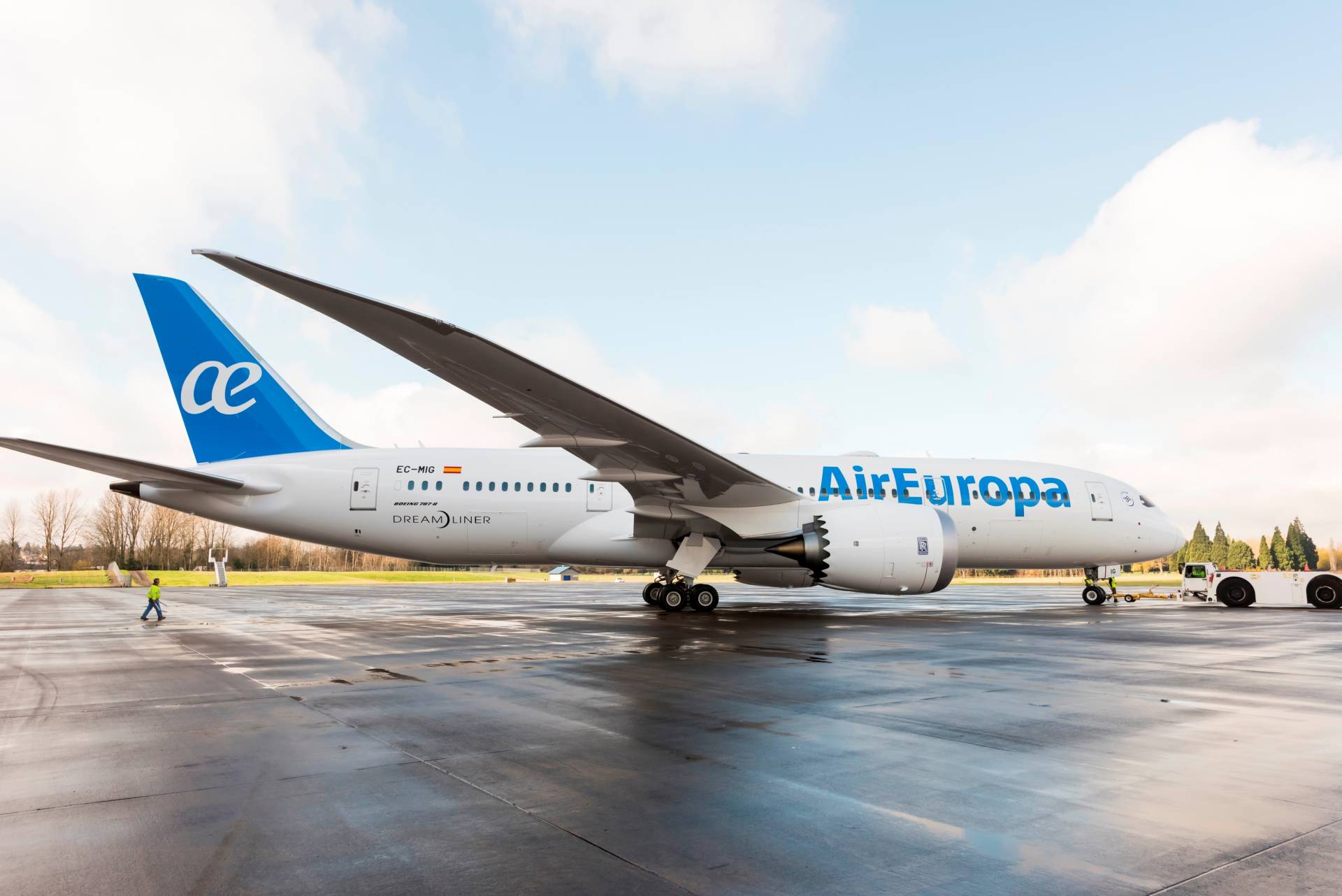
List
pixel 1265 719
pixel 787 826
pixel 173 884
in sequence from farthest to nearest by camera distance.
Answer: pixel 1265 719, pixel 787 826, pixel 173 884

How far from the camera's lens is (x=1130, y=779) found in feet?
13.4

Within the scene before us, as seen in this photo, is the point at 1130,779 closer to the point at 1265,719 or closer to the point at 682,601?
the point at 1265,719

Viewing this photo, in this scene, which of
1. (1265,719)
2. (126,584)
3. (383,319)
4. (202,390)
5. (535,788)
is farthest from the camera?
(126,584)

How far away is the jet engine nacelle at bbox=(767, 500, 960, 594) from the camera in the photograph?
13.8 metres

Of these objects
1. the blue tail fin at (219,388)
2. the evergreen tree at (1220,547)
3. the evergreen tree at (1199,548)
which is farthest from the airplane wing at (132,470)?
the evergreen tree at (1220,547)

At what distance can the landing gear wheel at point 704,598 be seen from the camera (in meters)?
16.6

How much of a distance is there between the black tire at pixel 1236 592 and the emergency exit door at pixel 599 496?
60.5 feet

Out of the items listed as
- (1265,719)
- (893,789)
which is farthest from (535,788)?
(1265,719)

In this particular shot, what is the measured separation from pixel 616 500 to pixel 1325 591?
66.9 feet

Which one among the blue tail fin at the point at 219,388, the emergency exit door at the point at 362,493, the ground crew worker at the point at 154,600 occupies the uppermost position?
the blue tail fin at the point at 219,388

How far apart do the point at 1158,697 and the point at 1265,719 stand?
3.25ft

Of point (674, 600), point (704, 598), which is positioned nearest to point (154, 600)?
point (674, 600)

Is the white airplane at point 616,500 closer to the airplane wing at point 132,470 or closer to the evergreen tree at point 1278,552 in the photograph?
the airplane wing at point 132,470

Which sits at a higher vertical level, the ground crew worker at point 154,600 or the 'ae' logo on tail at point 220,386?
the 'ae' logo on tail at point 220,386
